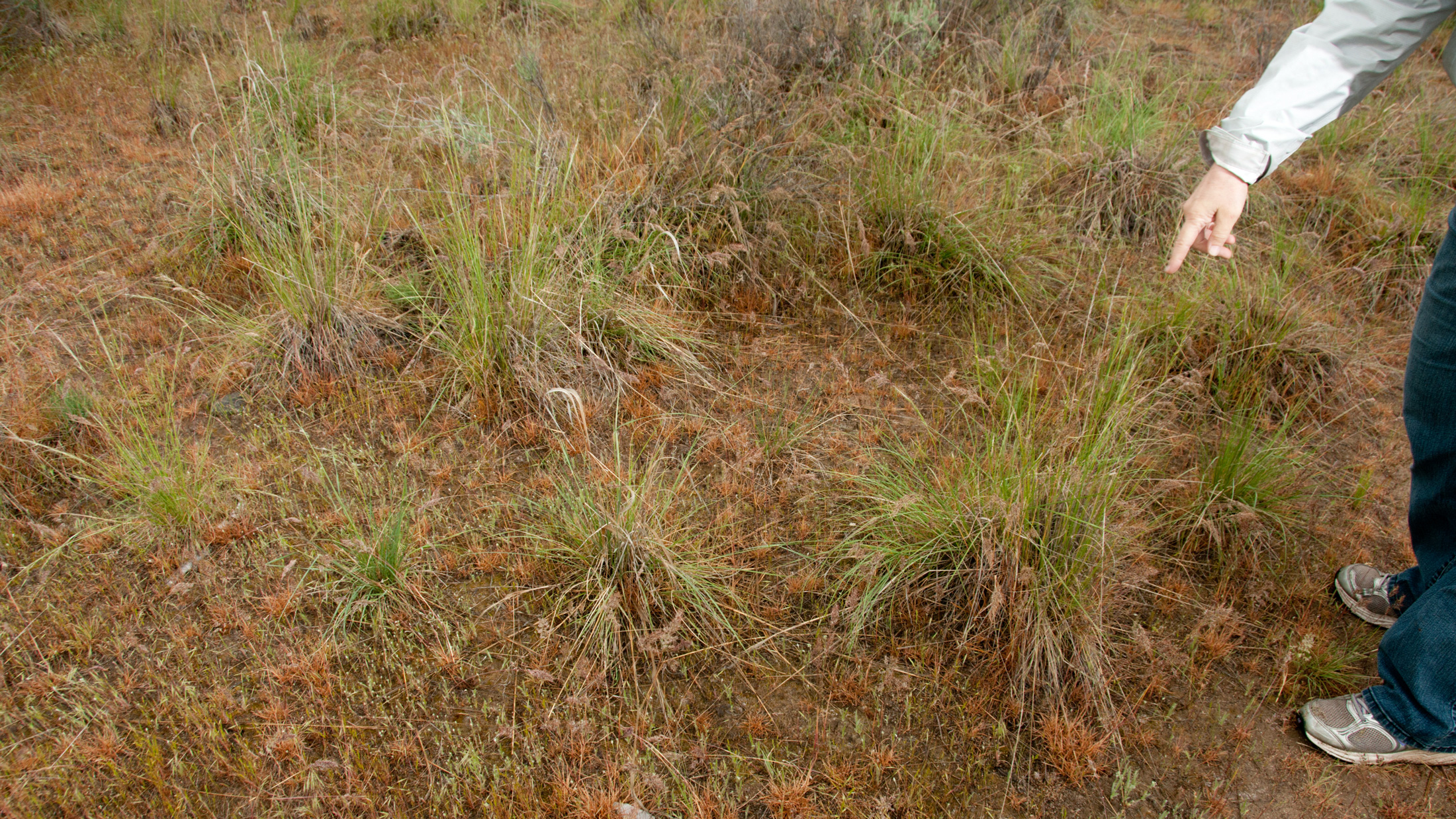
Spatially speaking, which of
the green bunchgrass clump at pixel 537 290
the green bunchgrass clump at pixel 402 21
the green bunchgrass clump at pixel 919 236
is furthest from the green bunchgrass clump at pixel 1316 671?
the green bunchgrass clump at pixel 402 21

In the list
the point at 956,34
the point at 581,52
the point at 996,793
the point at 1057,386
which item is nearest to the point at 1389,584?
the point at 1057,386

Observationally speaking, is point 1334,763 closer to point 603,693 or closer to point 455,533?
point 603,693

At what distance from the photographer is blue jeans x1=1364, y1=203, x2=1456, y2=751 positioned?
1816 mm

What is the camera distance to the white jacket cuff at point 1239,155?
167 cm

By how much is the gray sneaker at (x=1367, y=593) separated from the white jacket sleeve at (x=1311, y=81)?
1.38 meters

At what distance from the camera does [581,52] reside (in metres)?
4.79

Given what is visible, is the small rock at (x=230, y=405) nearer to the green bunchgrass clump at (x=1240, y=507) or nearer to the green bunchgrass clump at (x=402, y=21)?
the green bunchgrass clump at (x=1240, y=507)

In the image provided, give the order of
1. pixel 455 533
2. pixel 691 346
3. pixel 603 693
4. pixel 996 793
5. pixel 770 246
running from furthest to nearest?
pixel 770 246 < pixel 691 346 < pixel 455 533 < pixel 603 693 < pixel 996 793

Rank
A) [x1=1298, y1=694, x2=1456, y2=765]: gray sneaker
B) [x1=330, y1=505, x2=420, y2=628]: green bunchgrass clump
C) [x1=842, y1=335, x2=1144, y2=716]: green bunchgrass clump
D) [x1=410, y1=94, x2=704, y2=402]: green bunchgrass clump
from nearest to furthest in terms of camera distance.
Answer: [x1=1298, y1=694, x2=1456, y2=765]: gray sneaker, [x1=842, y1=335, x2=1144, y2=716]: green bunchgrass clump, [x1=330, y1=505, x2=420, y2=628]: green bunchgrass clump, [x1=410, y1=94, x2=704, y2=402]: green bunchgrass clump

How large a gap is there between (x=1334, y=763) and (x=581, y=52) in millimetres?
4648

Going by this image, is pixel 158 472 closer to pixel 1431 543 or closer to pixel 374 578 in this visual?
pixel 374 578

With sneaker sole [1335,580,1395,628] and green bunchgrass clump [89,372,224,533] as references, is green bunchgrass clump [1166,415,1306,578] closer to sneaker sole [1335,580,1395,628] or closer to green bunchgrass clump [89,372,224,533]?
sneaker sole [1335,580,1395,628]

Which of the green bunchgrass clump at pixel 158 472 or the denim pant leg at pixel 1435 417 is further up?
the denim pant leg at pixel 1435 417

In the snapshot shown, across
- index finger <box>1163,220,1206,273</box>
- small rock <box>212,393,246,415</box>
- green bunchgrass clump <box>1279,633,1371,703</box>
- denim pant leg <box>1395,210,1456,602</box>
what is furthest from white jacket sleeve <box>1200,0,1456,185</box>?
small rock <box>212,393,246,415</box>
